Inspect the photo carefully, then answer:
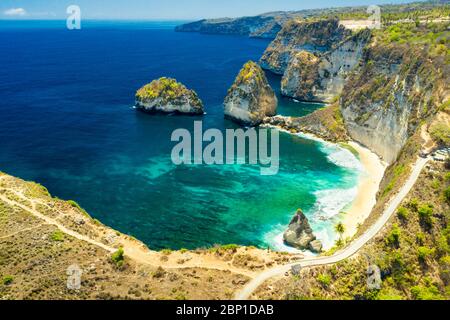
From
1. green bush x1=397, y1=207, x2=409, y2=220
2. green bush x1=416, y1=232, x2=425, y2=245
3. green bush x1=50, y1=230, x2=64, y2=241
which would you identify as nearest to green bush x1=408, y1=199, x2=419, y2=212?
green bush x1=397, y1=207, x2=409, y2=220

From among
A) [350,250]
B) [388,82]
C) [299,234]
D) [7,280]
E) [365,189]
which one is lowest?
[299,234]

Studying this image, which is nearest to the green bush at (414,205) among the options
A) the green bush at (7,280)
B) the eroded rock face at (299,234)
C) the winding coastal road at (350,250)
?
the winding coastal road at (350,250)

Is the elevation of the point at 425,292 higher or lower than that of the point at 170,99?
lower

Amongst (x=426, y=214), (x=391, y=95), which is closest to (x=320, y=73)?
(x=391, y=95)

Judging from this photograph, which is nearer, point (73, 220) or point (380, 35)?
point (73, 220)

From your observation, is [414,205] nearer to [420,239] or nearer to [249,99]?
[420,239]

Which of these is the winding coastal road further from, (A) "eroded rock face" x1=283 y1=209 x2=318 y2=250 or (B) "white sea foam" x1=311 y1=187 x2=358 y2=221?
(B) "white sea foam" x1=311 y1=187 x2=358 y2=221
